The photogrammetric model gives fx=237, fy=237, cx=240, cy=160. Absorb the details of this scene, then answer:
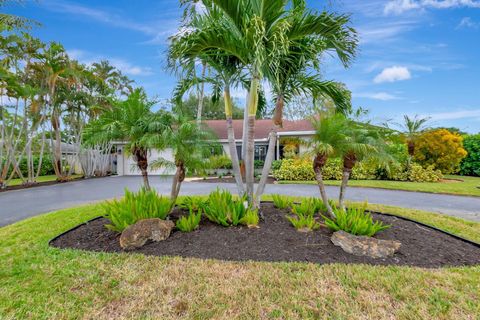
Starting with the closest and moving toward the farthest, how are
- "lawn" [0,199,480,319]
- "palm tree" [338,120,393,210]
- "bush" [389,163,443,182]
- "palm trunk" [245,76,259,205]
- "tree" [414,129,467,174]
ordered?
"lawn" [0,199,480,319]
"palm tree" [338,120,393,210]
"palm trunk" [245,76,259,205]
"bush" [389,163,443,182]
"tree" [414,129,467,174]

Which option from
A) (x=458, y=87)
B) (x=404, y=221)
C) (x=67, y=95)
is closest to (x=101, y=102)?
(x=67, y=95)

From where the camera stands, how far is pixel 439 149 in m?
14.1

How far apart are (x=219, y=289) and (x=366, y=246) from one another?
2.41m

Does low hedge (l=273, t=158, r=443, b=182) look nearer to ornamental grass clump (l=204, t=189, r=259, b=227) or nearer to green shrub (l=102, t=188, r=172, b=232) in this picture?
ornamental grass clump (l=204, t=189, r=259, b=227)

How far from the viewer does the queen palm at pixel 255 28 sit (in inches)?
159

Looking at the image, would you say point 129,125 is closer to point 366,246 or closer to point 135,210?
point 135,210

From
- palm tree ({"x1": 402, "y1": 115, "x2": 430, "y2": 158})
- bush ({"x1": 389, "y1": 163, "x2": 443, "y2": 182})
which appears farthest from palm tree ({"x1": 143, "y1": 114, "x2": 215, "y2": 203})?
palm tree ({"x1": 402, "y1": 115, "x2": 430, "y2": 158})

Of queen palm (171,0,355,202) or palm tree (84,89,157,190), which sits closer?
queen palm (171,0,355,202)

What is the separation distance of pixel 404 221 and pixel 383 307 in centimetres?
361

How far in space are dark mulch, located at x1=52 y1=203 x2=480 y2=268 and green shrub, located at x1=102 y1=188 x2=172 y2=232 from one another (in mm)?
378

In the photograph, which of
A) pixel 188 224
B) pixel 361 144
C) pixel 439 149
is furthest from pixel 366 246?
pixel 439 149

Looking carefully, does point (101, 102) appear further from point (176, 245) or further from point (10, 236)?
point (176, 245)

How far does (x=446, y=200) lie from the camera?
27.3ft

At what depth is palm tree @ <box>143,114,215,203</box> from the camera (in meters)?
4.54
